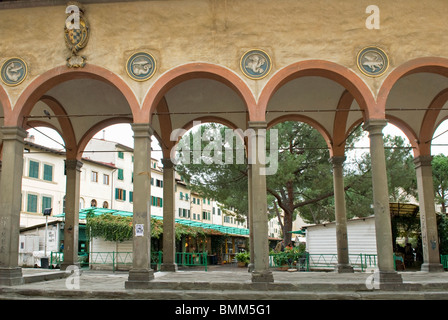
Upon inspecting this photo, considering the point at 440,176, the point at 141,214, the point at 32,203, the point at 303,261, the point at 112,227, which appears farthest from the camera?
the point at 440,176

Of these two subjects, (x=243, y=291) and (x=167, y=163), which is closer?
(x=243, y=291)

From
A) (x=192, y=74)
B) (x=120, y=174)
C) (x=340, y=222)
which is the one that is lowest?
(x=340, y=222)

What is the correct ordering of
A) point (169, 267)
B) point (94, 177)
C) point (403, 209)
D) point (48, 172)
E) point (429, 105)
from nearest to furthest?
point (429, 105) < point (169, 267) < point (403, 209) < point (48, 172) < point (94, 177)

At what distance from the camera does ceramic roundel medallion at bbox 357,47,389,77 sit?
10250 millimetres

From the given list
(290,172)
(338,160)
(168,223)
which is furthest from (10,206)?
(290,172)

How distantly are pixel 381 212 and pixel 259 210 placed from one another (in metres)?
2.67

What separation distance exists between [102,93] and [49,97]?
1.46m

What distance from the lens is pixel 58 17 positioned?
35.3 ft

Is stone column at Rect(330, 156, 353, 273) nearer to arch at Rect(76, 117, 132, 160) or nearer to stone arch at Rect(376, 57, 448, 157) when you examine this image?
stone arch at Rect(376, 57, 448, 157)

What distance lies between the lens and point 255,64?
10.4m

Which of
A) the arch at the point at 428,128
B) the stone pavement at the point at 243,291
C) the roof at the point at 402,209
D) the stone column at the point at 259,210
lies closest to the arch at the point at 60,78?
the stone column at the point at 259,210

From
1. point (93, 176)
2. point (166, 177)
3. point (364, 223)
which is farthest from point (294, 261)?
point (93, 176)

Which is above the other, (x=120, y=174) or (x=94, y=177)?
(x=120, y=174)

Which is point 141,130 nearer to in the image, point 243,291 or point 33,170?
point 243,291
